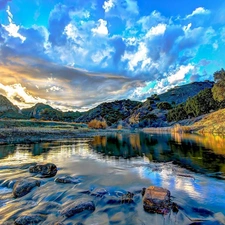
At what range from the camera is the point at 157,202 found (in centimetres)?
845

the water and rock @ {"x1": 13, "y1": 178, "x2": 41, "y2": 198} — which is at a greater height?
rock @ {"x1": 13, "y1": 178, "x2": 41, "y2": 198}

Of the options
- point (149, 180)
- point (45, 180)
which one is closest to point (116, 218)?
point (149, 180)

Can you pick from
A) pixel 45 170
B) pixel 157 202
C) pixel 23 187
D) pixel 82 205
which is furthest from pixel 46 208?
pixel 45 170

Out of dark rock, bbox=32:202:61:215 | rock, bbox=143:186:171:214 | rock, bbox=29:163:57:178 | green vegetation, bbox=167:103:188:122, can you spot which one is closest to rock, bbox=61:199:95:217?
dark rock, bbox=32:202:61:215

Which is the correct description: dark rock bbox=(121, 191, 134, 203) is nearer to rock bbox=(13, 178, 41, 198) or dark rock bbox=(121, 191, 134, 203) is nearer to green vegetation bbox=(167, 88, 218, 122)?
rock bbox=(13, 178, 41, 198)

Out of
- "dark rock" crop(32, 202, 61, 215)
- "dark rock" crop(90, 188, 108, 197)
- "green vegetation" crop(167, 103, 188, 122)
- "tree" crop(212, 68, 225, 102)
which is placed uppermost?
"tree" crop(212, 68, 225, 102)

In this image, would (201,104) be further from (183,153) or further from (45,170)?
(45,170)

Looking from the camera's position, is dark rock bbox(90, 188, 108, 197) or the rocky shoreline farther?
dark rock bbox(90, 188, 108, 197)

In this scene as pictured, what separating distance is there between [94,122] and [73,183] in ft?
308

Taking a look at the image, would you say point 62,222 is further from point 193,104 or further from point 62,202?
point 193,104

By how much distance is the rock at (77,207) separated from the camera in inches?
324

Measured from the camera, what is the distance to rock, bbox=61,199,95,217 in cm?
824

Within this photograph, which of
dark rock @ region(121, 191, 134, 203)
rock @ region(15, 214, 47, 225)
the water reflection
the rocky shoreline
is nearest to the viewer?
rock @ region(15, 214, 47, 225)

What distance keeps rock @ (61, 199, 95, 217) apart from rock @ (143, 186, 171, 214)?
2457mm
